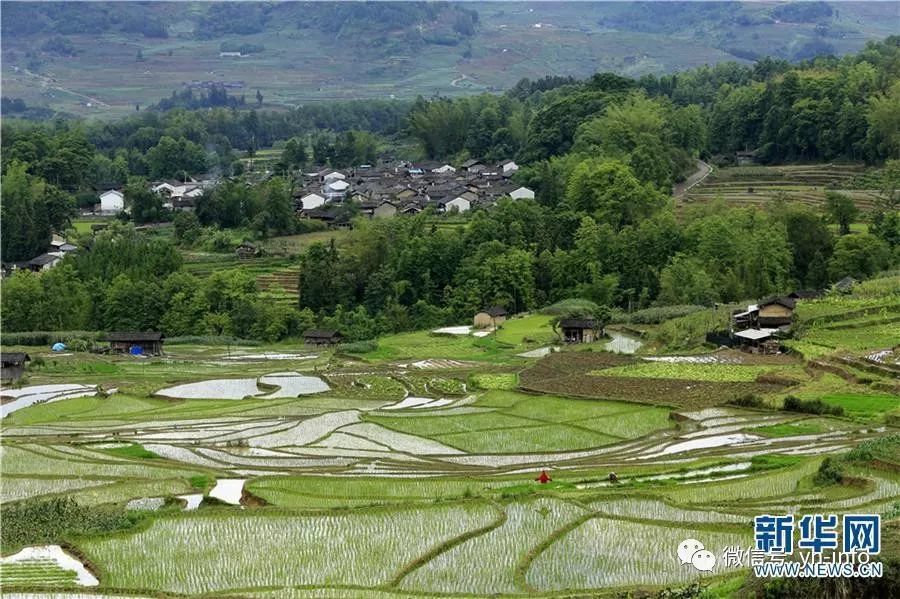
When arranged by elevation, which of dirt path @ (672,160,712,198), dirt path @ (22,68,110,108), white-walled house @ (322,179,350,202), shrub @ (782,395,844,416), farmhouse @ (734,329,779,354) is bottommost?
dirt path @ (22,68,110,108)

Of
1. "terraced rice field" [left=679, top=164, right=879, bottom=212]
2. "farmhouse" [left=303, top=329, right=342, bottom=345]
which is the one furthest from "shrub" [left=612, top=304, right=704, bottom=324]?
"terraced rice field" [left=679, top=164, right=879, bottom=212]

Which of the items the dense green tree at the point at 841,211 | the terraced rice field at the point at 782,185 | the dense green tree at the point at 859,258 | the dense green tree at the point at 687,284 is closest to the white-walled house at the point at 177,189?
the terraced rice field at the point at 782,185

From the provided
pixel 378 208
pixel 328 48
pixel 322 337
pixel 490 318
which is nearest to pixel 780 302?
pixel 490 318

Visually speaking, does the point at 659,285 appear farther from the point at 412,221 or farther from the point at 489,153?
the point at 489,153

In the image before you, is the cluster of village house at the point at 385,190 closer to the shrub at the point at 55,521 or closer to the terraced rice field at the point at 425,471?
the terraced rice field at the point at 425,471

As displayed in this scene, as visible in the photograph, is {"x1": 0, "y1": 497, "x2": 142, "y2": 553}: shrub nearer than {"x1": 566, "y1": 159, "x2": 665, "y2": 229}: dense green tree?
Yes

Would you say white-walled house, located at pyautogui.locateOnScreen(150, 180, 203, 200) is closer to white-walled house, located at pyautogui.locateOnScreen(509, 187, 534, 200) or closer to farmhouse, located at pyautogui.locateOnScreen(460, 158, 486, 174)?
farmhouse, located at pyautogui.locateOnScreen(460, 158, 486, 174)
